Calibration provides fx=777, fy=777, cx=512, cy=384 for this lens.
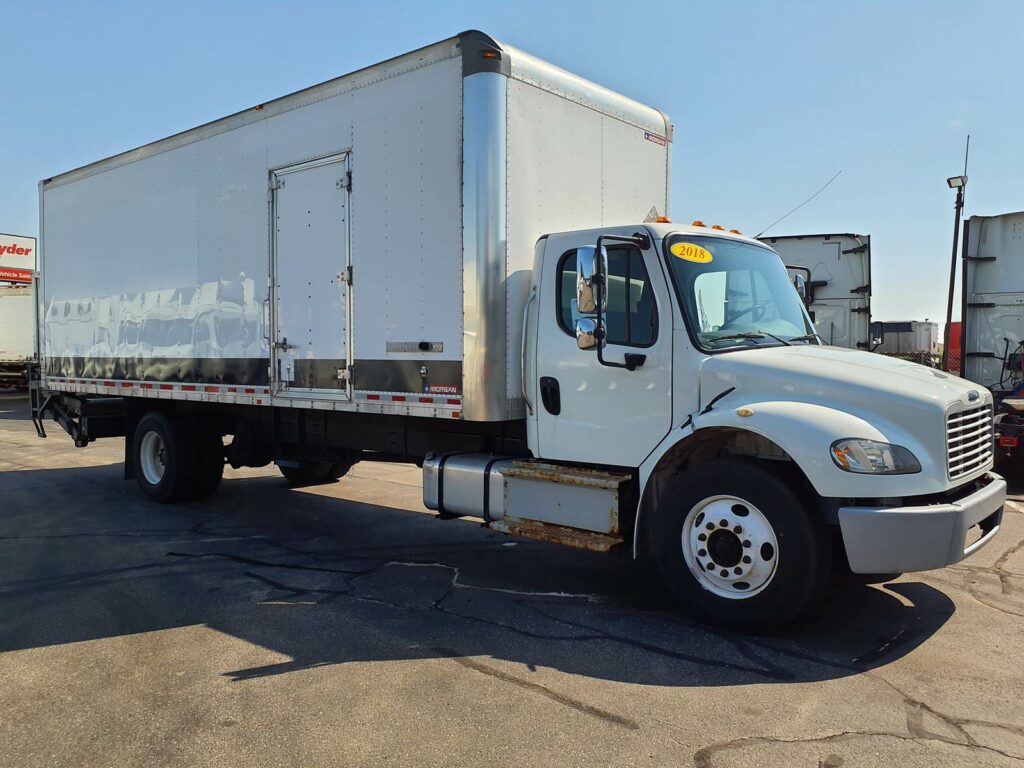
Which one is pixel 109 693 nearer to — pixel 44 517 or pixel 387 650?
pixel 387 650

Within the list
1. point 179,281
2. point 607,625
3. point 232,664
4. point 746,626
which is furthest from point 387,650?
point 179,281

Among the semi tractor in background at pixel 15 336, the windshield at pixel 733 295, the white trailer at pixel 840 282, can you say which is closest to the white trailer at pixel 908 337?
the white trailer at pixel 840 282

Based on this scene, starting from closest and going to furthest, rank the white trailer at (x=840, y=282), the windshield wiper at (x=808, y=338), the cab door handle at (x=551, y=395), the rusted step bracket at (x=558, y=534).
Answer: the rusted step bracket at (x=558, y=534) < the windshield wiper at (x=808, y=338) < the cab door handle at (x=551, y=395) < the white trailer at (x=840, y=282)

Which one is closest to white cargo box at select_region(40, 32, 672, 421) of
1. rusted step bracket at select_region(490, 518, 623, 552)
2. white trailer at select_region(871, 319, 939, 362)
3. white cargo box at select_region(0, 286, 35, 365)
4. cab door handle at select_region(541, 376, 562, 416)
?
cab door handle at select_region(541, 376, 562, 416)

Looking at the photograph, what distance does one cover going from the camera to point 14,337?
96.2 feet

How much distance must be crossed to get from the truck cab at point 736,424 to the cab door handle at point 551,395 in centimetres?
1

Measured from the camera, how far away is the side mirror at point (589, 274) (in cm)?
486

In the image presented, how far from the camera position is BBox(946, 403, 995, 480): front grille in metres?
4.33

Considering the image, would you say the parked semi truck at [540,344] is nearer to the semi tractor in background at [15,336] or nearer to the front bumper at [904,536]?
the front bumper at [904,536]

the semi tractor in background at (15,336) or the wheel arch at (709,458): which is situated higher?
the semi tractor in background at (15,336)

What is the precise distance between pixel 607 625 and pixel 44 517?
6682mm

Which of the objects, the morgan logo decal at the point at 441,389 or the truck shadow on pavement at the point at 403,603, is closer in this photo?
the truck shadow on pavement at the point at 403,603

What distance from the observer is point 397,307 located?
614 centimetres

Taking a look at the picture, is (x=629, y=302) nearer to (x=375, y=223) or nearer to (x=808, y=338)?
(x=808, y=338)
